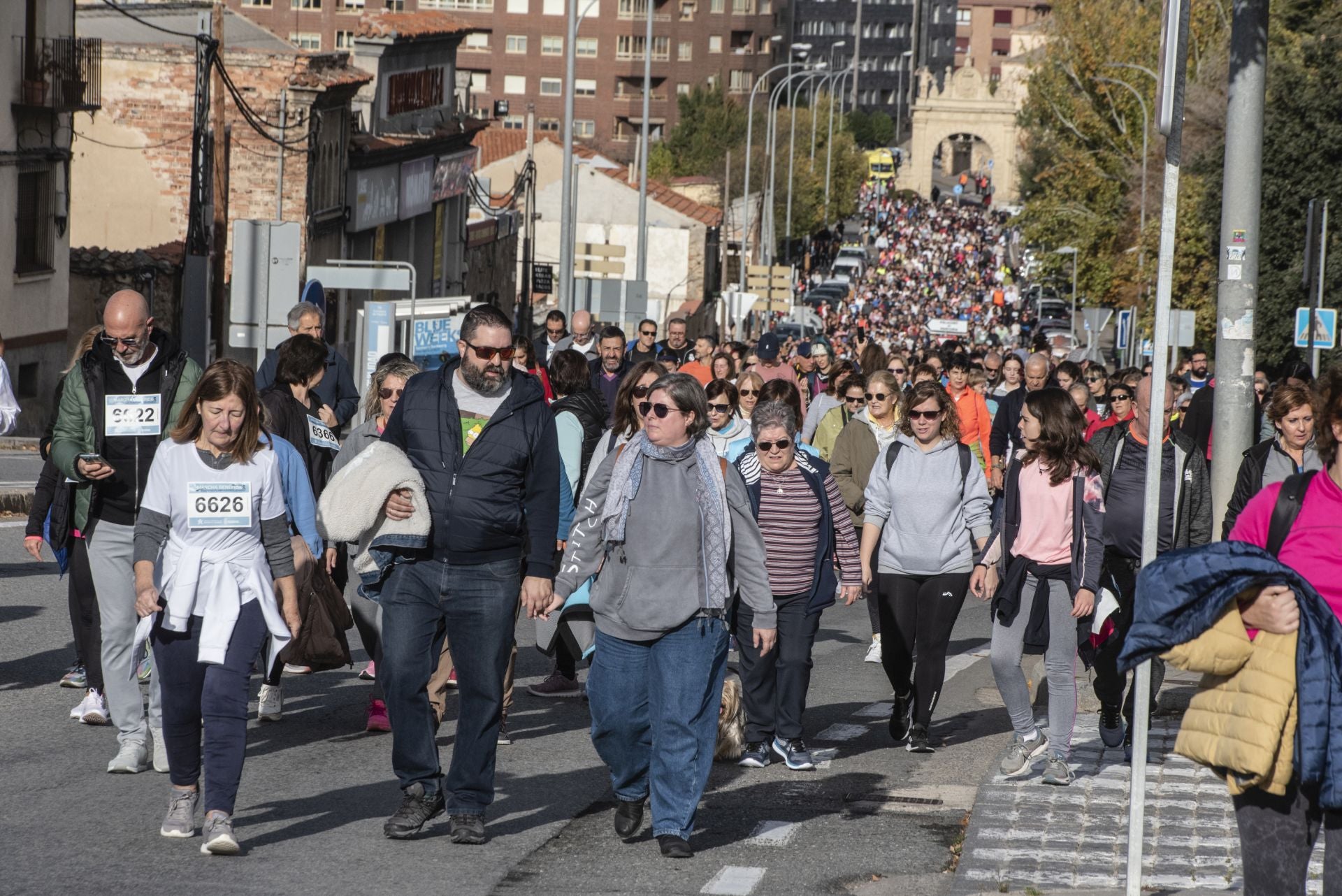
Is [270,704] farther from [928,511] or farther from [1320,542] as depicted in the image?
[1320,542]

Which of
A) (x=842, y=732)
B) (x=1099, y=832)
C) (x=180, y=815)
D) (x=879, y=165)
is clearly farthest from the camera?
(x=879, y=165)

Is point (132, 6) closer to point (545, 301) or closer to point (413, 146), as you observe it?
point (413, 146)

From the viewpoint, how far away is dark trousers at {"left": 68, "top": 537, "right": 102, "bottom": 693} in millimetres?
8406

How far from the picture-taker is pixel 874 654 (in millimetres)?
12141

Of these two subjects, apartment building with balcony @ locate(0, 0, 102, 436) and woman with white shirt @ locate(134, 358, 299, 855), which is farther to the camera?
apartment building with balcony @ locate(0, 0, 102, 436)

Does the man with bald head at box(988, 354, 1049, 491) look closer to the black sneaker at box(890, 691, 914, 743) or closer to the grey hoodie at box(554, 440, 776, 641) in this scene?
the black sneaker at box(890, 691, 914, 743)

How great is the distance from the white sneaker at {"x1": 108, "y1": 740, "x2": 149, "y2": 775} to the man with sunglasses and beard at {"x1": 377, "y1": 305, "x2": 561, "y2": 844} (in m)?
1.47

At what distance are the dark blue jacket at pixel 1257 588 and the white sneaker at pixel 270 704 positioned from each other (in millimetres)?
5392

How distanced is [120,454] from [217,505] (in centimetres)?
148

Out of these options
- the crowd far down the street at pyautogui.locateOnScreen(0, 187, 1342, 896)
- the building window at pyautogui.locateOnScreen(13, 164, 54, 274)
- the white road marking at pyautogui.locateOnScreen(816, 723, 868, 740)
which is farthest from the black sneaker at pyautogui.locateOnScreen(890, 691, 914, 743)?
the building window at pyautogui.locateOnScreen(13, 164, 54, 274)

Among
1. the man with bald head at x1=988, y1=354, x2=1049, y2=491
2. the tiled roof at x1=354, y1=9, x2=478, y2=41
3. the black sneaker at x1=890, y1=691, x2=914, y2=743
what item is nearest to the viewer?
the black sneaker at x1=890, y1=691, x2=914, y2=743

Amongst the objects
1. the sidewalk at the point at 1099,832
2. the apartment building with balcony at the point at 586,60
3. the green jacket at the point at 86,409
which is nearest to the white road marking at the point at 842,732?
the sidewalk at the point at 1099,832

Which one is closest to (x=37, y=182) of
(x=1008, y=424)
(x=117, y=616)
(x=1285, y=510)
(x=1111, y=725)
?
(x=1008, y=424)

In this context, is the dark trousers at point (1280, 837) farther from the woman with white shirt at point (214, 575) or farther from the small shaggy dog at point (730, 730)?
the small shaggy dog at point (730, 730)
